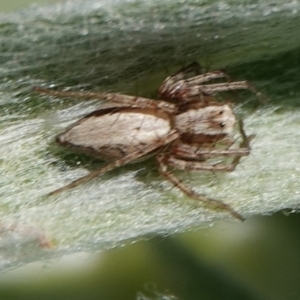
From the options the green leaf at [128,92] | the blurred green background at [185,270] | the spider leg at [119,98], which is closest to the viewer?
the green leaf at [128,92]

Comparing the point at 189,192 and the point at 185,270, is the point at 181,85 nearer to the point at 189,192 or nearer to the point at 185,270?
the point at 189,192

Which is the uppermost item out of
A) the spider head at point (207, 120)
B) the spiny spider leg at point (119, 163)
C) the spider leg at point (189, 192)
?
the spider head at point (207, 120)

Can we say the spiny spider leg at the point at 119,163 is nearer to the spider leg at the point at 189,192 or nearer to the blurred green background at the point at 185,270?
the spider leg at the point at 189,192

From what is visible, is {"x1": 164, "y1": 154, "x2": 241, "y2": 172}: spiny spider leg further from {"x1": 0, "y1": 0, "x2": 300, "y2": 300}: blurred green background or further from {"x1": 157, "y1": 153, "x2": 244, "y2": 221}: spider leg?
{"x1": 0, "y1": 0, "x2": 300, "y2": 300}: blurred green background

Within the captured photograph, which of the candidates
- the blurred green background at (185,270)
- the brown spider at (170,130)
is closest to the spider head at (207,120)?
the brown spider at (170,130)

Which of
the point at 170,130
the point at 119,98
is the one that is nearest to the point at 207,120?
the point at 170,130

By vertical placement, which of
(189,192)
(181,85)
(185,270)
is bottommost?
(185,270)

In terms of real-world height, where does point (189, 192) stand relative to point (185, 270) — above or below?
above
